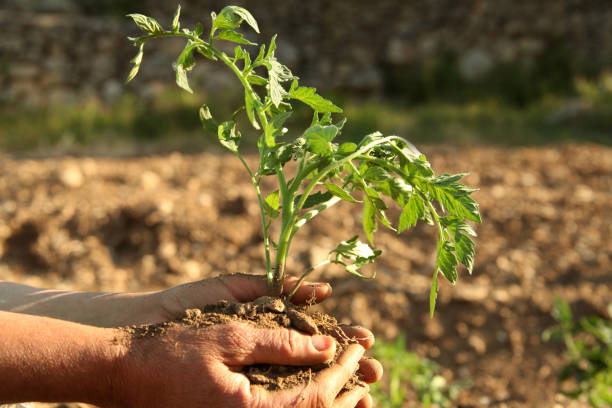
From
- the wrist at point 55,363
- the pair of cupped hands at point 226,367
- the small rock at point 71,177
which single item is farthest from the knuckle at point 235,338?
the small rock at point 71,177

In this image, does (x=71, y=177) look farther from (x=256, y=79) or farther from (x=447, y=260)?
(x=447, y=260)

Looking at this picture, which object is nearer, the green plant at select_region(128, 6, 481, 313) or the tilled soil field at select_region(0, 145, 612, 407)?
the green plant at select_region(128, 6, 481, 313)

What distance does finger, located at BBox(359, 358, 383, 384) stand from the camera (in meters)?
1.45

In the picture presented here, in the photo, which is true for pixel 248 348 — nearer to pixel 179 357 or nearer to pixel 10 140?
pixel 179 357

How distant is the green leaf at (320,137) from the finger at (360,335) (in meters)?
0.49

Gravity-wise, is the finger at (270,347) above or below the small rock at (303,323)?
below

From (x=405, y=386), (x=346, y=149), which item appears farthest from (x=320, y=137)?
(x=405, y=386)

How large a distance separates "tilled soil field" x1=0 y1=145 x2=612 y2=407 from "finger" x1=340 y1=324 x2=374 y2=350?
1192 millimetres

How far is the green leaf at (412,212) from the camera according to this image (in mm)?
1237

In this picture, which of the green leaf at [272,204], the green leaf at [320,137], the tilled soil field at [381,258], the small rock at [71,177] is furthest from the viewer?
the small rock at [71,177]

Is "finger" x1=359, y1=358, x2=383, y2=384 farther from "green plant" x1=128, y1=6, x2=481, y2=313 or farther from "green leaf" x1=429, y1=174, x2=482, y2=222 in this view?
"green leaf" x1=429, y1=174, x2=482, y2=222

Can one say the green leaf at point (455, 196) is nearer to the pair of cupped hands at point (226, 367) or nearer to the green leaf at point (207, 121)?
the pair of cupped hands at point (226, 367)

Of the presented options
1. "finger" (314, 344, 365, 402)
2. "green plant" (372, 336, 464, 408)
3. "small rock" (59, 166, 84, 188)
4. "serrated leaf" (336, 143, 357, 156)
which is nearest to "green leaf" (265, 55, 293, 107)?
"serrated leaf" (336, 143, 357, 156)

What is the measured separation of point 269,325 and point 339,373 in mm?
192
